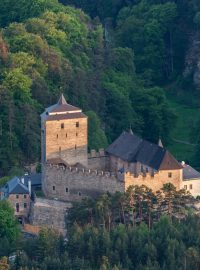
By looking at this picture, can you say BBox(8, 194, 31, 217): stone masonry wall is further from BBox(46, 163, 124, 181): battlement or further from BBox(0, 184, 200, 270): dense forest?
BBox(46, 163, 124, 181): battlement

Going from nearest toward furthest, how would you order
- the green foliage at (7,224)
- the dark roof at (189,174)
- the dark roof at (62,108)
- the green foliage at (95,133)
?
1. the green foliage at (7,224)
2. the dark roof at (189,174)
3. the dark roof at (62,108)
4. the green foliage at (95,133)

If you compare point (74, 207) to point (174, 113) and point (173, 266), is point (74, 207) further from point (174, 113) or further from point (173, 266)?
point (174, 113)

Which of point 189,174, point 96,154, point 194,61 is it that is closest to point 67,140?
point 96,154

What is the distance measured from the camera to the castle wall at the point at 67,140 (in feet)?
304

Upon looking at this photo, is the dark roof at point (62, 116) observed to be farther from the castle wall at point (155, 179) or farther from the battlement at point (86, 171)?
the castle wall at point (155, 179)

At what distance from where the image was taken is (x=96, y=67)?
385 ft

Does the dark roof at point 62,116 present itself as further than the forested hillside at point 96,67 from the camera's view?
No

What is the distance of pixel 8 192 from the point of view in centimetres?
9125

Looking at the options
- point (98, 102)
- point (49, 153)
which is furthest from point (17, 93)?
point (49, 153)

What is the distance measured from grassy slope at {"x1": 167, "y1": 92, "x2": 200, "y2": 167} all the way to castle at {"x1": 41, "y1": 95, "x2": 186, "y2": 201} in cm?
1239

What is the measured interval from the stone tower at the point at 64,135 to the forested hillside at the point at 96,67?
7.86 metres

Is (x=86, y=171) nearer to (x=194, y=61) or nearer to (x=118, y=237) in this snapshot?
(x=118, y=237)

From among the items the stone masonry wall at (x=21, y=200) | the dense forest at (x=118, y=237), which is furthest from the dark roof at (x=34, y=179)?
the dense forest at (x=118, y=237)

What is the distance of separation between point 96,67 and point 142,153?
26.1 metres
